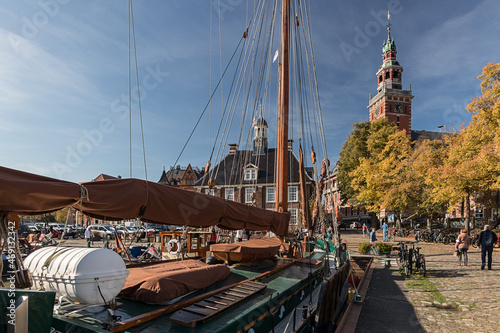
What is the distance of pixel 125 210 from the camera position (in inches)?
166

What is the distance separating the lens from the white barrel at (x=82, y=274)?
3307 mm

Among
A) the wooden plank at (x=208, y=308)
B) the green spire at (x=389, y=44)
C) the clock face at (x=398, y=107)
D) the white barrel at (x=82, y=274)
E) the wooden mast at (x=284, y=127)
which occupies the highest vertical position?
the green spire at (x=389, y=44)

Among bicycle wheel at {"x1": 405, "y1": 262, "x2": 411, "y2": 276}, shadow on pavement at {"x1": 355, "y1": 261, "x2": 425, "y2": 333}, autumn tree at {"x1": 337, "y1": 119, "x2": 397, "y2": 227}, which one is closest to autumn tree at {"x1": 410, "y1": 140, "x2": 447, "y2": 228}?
autumn tree at {"x1": 337, "y1": 119, "x2": 397, "y2": 227}

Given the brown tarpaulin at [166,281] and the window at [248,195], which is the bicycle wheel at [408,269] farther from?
the window at [248,195]

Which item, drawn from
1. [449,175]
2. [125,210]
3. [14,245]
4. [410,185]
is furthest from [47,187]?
[410,185]

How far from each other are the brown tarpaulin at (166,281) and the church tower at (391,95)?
5950 centimetres

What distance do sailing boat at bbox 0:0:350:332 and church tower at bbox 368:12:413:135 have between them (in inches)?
2283

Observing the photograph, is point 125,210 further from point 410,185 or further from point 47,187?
point 410,185

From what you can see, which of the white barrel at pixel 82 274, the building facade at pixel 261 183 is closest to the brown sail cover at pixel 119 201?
the white barrel at pixel 82 274

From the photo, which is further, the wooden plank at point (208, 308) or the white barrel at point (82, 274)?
the wooden plank at point (208, 308)

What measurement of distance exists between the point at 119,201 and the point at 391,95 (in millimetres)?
66416

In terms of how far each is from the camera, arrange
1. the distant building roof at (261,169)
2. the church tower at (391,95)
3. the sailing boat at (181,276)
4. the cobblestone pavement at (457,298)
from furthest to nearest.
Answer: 1. the church tower at (391,95)
2. the distant building roof at (261,169)
3. the cobblestone pavement at (457,298)
4. the sailing boat at (181,276)

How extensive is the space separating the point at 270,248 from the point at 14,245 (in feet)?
18.5

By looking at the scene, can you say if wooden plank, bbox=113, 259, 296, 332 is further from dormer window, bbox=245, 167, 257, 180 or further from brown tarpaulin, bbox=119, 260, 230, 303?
dormer window, bbox=245, 167, 257, 180
